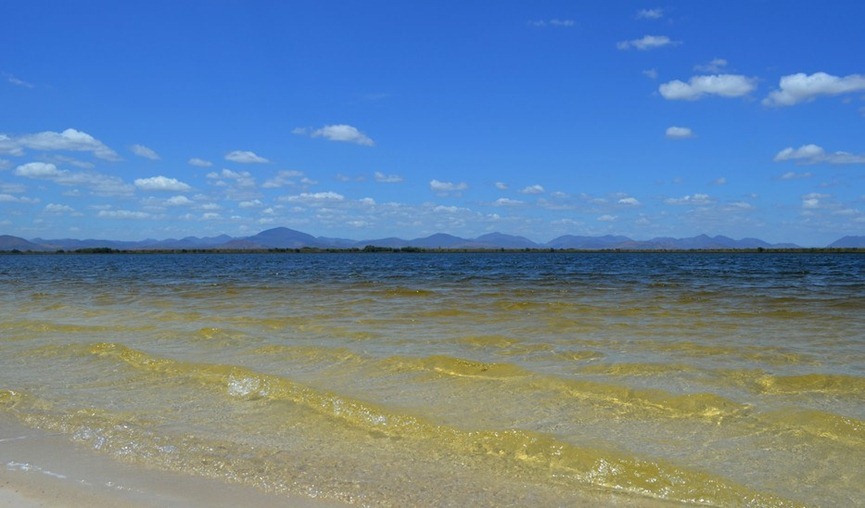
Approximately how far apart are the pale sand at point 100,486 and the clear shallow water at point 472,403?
0.18 meters

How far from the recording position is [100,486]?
195 inches

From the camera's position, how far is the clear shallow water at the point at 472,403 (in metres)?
5.14

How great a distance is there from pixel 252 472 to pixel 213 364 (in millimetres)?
4756

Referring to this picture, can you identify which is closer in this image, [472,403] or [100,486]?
[100,486]

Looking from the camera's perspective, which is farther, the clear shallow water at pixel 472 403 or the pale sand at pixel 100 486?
the clear shallow water at pixel 472 403

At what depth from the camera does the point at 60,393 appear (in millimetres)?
8062

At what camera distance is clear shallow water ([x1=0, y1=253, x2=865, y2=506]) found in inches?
202

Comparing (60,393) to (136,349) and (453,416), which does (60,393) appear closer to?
(136,349)

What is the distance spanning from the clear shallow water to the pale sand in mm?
182

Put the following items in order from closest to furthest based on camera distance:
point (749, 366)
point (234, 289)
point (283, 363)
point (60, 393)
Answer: point (60, 393) → point (749, 366) → point (283, 363) → point (234, 289)

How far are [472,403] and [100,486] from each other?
12.8 ft

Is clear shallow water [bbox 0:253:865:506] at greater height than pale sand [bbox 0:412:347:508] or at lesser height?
greater

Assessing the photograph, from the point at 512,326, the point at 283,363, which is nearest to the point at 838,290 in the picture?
the point at 512,326

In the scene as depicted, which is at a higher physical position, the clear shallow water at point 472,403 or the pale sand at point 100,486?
the clear shallow water at point 472,403
